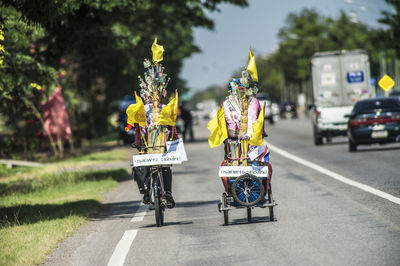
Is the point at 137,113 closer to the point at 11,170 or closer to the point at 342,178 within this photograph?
the point at 342,178

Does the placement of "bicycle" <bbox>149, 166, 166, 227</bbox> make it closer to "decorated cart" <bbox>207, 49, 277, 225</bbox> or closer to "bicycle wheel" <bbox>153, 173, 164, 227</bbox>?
"bicycle wheel" <bbox>153, 173, 164, 227</bbox>

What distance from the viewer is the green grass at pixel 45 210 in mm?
9695

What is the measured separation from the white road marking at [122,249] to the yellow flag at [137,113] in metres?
1.58

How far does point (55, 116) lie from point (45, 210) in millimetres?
17430

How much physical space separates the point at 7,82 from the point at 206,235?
26.4 feet

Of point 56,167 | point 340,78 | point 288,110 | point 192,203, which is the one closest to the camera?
point 192,203

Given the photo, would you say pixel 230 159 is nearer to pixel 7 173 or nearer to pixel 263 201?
pixel 263 201

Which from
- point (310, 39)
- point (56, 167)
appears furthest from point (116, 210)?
point (310, 39)

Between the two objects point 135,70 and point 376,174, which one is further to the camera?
point 135,70

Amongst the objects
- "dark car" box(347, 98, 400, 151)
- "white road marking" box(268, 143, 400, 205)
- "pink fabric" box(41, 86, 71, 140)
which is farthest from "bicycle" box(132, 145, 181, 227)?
"pink fabric" box(41, 86, 71, 140)

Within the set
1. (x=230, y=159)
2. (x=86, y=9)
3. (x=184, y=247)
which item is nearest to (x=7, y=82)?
(x=86, y=9)

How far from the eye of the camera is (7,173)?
24.5 metres

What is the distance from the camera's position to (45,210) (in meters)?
14.1

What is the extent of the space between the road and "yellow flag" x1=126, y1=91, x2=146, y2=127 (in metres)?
1.54
